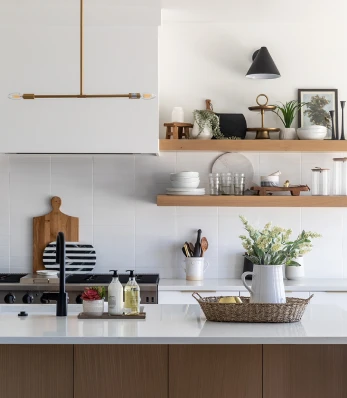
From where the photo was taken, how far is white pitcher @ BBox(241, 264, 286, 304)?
3258mm

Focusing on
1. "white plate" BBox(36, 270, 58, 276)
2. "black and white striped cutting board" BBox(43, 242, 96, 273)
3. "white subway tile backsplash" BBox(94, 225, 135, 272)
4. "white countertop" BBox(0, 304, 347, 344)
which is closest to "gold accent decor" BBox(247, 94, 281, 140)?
"white subway tile backsplash" BBox(94, 225, 135, 272)

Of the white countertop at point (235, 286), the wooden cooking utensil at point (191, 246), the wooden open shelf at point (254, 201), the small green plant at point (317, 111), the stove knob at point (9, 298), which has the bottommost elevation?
the stove knob at point (9, 298)

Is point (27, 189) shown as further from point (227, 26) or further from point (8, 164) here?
point (227, 26)

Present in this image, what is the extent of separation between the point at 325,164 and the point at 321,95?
0.52m

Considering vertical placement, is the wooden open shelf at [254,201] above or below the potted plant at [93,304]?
above

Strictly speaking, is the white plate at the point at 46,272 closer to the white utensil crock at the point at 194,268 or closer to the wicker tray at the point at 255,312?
the white utensil crock at the point at 194,268

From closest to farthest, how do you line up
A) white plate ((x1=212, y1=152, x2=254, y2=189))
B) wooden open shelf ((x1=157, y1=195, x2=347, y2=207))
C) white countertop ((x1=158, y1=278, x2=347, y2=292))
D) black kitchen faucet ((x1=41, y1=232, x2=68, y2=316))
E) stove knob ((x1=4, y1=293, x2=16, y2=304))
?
black kitchen faucet ((x1=41, y1=232, x2=68, y2=316)) < stove knob ((x1=4, y1=293, x2=16, y2=304)) < white countertop ((x1=158, y1=278, x2=347, y2=292)) < wooden open shelf ((x1=157, y1=195, x2=347, y2=207)) < white plate ((x1=212, y1=152, x2=254, y2=189))
